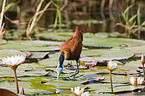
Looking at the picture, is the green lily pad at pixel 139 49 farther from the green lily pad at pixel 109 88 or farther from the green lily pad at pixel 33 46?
the green lily pad at pixel 109 88

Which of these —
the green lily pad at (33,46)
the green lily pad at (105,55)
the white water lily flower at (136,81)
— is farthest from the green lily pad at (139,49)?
the white water lily flower at (136,81)

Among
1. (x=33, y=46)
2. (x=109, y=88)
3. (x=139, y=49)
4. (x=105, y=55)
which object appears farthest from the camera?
(x=33, y=46)

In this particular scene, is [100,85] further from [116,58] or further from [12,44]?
[12,44]

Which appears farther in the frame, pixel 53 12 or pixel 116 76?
pixel 53 12

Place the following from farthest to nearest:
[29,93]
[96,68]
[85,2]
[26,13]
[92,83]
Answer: [85,2] → [26,13] → [96,68] → [92,83] → [29,93]

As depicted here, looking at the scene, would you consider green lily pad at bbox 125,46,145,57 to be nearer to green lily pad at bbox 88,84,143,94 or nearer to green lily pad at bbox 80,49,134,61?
green lily pad at bbox 80,49,134,61

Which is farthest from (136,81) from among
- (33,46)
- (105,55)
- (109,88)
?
(33,46)

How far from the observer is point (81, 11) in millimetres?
9398

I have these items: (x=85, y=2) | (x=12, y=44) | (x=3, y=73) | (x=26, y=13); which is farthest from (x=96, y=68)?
(x=85, y=2)

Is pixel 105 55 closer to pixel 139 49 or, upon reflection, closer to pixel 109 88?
pixel 139 49

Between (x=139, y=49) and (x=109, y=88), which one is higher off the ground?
(x=139, y=49)

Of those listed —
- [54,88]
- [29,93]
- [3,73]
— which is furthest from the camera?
[3,73]

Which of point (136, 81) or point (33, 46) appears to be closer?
point (136, 81)

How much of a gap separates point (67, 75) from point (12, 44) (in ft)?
5.32
